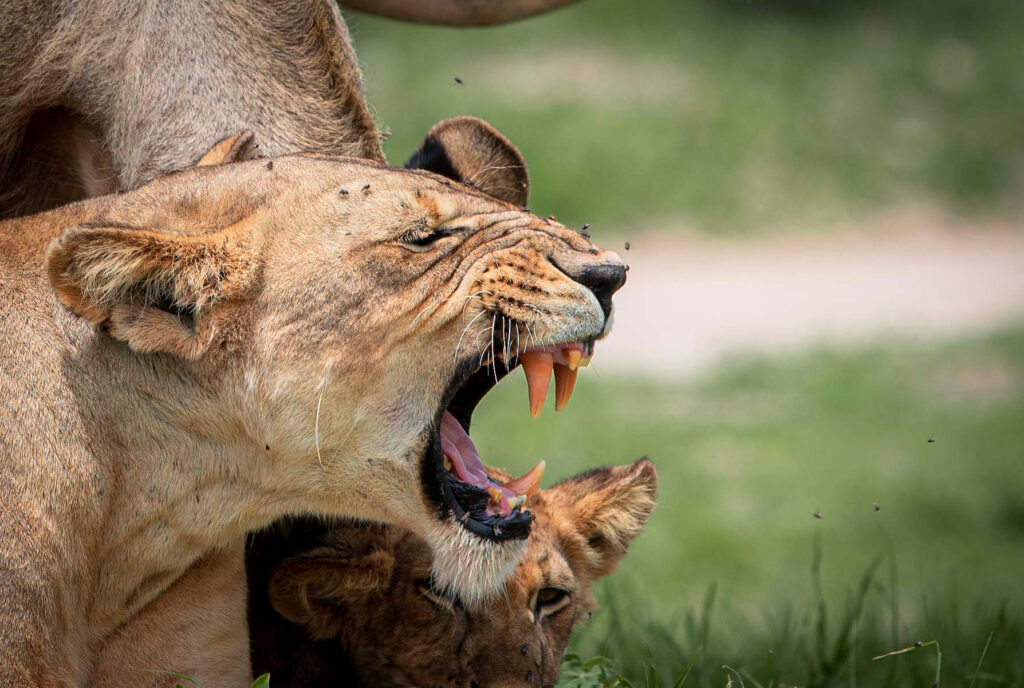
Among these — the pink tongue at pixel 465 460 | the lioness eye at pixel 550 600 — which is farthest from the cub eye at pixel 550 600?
the pink tongue at pixel 465 460

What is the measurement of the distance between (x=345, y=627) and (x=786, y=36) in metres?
17.4

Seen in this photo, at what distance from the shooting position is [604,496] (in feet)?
12.7

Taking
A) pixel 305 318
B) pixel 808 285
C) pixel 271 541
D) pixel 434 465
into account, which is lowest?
pixel 808 285

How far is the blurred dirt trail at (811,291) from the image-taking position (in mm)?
13820

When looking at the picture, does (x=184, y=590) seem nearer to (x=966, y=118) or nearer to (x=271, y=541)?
(x=271, y=541)

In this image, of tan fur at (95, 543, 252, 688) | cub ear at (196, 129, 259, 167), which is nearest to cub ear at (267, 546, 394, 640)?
tan fur at (95, 543, 252, 688)

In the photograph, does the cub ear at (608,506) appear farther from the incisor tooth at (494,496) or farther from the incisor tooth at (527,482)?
the incisor tooth at (494,496)

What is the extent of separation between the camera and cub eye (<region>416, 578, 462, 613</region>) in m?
3.42

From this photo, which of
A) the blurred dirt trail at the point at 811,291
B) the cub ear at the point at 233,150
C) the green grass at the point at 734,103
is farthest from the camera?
the green grass at the point at 734,103

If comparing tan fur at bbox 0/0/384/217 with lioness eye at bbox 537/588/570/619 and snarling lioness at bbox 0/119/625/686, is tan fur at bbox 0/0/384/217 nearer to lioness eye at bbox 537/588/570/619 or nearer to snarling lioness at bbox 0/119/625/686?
snarling lioness at bbox 0/119/625/686

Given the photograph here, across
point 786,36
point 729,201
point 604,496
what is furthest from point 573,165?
point 604,496

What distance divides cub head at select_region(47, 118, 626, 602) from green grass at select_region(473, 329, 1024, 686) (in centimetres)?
454

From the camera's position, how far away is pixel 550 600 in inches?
141

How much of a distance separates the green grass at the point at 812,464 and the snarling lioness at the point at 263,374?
460cm
